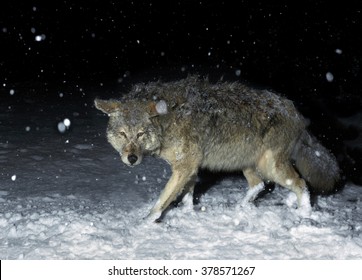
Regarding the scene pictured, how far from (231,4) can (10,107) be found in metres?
12.6

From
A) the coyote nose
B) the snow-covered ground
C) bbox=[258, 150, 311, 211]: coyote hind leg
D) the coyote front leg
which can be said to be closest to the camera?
the snow-covered ground

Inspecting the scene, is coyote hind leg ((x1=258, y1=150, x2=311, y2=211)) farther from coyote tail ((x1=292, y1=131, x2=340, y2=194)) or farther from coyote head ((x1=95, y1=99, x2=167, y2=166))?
coyote head ((x1=95, y1=99, x2=167, y2=166))

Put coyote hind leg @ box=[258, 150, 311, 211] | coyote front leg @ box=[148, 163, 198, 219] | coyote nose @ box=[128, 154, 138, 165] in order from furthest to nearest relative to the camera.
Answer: coyote hind leg @ box=[258, 150, 311, 211]
coyote front leg @ box=[148, 163, 198, 219]
coyote nose @ box=[128, 154, 138, 165]

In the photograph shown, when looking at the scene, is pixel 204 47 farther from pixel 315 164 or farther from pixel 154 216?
pixel 154 216

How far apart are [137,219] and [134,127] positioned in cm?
122

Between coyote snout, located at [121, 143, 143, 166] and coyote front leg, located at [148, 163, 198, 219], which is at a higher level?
coyote snout, located at [121, 143, 143, 166]

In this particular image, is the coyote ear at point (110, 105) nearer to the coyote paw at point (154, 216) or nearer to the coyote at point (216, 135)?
the coyote at point (216, 135)

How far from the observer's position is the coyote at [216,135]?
200 inches

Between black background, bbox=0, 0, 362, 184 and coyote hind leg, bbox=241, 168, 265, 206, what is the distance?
2.50 metres

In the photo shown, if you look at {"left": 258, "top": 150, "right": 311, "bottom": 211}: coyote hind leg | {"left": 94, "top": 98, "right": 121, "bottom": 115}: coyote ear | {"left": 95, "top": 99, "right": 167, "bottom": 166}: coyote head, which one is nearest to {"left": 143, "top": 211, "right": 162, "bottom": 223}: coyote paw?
{"left": 95, "top": 99, "right": 167, "bottom": 166}: coyote head

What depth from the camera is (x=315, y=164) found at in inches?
233

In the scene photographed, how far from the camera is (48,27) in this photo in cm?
2494

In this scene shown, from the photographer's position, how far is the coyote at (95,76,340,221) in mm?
5086

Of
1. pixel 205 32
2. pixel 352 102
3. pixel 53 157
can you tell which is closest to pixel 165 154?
pixel 53 157
